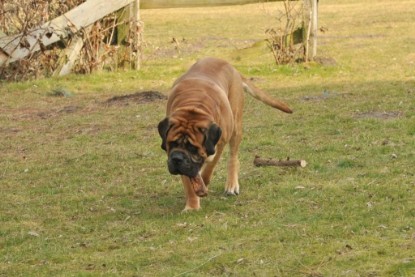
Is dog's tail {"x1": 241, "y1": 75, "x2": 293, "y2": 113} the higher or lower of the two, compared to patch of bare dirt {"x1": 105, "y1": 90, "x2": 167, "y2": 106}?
higher

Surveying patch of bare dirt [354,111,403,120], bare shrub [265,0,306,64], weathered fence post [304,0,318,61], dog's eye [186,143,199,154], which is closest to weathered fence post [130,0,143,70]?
bare shrub [265,0,306,64]

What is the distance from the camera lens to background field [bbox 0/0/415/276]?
22.3 feet

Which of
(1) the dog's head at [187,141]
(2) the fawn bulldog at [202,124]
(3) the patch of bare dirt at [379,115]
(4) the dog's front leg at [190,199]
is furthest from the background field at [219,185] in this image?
(1) the dog's head at [187,141]

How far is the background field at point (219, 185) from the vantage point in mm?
6793

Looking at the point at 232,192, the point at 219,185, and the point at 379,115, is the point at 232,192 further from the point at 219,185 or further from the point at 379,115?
the point at 379,115

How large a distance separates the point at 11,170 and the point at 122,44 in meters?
7.53

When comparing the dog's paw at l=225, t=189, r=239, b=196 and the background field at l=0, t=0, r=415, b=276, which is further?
the dog's paw at l=225, t=189, r=239, b=196

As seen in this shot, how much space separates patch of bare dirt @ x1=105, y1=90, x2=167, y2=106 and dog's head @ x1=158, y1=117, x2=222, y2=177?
6657mm

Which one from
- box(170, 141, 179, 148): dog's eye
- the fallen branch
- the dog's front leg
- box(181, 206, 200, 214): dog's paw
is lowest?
the fallen branch

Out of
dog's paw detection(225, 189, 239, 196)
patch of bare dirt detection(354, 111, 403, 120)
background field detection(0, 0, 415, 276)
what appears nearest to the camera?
background field detection(0, 0, 415, 276)

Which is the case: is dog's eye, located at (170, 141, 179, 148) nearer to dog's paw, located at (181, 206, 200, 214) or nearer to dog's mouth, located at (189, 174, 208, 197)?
dog's mouth, located at (189, 174, 208, 197)

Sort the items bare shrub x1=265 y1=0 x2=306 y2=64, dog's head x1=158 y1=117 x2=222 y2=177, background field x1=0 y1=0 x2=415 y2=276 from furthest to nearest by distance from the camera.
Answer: bare shrub x1=265 y1=0 x2=306 y2=64 → dog's head x1=158 y1=117 x2=222 y2=177 → background field x1=0 y1=0 x2=415 y2=276

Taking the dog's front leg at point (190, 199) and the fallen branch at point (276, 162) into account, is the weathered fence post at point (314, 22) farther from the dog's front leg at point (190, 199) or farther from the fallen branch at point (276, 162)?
the dog's front leg at point (190, 199)

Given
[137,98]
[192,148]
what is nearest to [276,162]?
[192,148]
